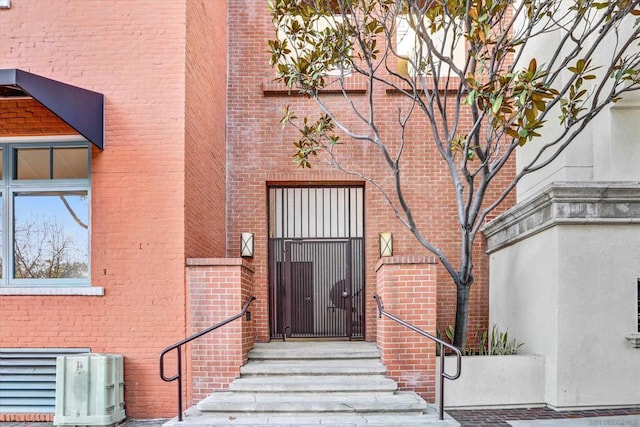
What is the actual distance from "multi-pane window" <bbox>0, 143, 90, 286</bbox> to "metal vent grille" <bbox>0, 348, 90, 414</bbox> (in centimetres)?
94

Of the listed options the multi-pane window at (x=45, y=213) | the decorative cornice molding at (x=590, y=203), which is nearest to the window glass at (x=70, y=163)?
the multi-pane window at (x=45, y=213)

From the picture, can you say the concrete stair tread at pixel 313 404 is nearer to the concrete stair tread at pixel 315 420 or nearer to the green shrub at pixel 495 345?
the concrete stair tread at pixel 315 420

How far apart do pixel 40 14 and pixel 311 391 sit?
20.6 feet

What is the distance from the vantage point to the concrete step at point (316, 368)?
7109mm

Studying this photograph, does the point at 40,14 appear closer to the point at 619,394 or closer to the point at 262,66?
the point at 262,66

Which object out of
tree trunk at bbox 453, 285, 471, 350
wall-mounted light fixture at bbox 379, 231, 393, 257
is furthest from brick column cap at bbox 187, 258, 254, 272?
tree trunk at bbox 453, 285, 471, 350

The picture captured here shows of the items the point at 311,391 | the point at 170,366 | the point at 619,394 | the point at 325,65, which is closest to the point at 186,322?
the point at 170,366

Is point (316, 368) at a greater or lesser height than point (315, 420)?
greater

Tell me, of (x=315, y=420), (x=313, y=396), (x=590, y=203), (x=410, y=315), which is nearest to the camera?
(x=315, y=420)

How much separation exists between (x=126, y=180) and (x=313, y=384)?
3695 mm

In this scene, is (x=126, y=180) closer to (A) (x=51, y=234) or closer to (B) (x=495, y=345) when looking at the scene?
(A) (x=51, y=234)

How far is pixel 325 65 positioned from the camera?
301 inches

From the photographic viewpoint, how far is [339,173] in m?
9.30

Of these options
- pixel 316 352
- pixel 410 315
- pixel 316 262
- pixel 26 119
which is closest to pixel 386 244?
pixel 316 262
